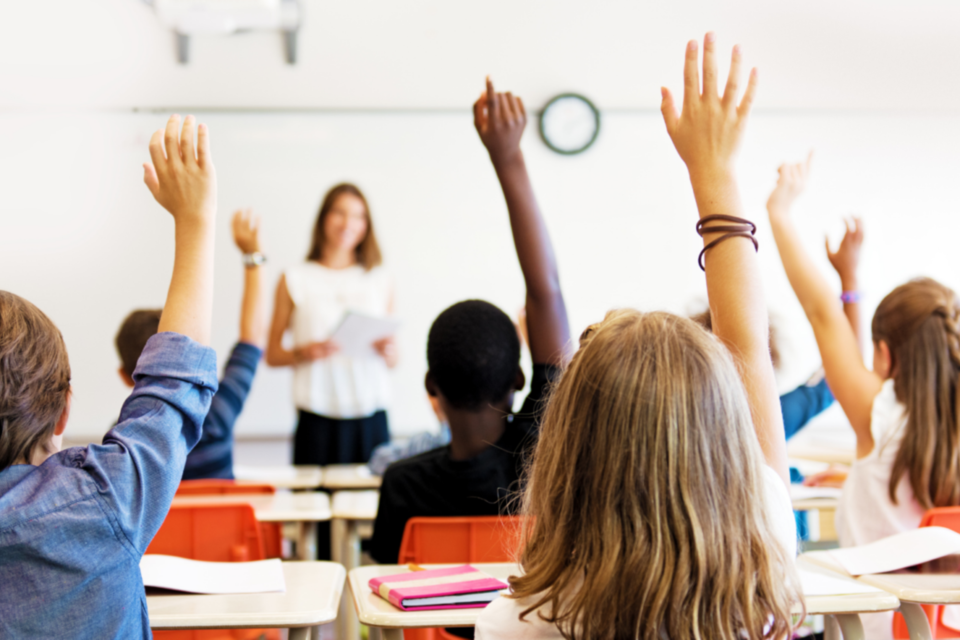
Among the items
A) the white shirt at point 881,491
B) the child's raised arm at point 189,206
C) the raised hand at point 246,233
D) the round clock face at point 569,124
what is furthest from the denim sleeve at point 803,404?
the round clock face at point 569,124

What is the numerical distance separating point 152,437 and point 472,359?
2.55 ft

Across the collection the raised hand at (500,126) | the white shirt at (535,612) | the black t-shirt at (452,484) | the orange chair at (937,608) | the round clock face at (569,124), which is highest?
the round clock face at (569,124)

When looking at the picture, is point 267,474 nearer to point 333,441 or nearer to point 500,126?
point 333,441

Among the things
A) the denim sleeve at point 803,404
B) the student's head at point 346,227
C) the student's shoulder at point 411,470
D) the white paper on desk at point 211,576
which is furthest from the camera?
the student's head at point 346,227

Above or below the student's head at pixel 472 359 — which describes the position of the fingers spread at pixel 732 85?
above

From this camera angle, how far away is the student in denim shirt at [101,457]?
0.85m

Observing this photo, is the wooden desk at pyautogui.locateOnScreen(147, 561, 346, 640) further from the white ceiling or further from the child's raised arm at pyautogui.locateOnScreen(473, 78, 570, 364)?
the white ceiling

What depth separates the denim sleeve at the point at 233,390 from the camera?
2086 millimetres

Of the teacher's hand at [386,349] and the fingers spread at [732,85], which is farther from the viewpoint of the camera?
the teacher's hand at [386,349]

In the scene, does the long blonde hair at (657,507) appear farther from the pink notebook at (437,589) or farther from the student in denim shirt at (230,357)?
the student in denim shirt at (230,357)

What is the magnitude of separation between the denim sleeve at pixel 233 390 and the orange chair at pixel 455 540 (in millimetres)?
791

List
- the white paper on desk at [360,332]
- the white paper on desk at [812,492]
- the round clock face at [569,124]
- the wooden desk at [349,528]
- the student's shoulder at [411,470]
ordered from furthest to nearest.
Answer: the round clock face at [569,124] → the white paper on desk at [360,332] → the white paper on desk at [812,492] → the wooden desk at [349,528] → the student's shoulder at [411,470]

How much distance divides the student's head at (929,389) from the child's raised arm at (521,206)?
2.67 ft

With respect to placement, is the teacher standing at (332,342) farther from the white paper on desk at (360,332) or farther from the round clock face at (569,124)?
the round clock face at (569,124)
